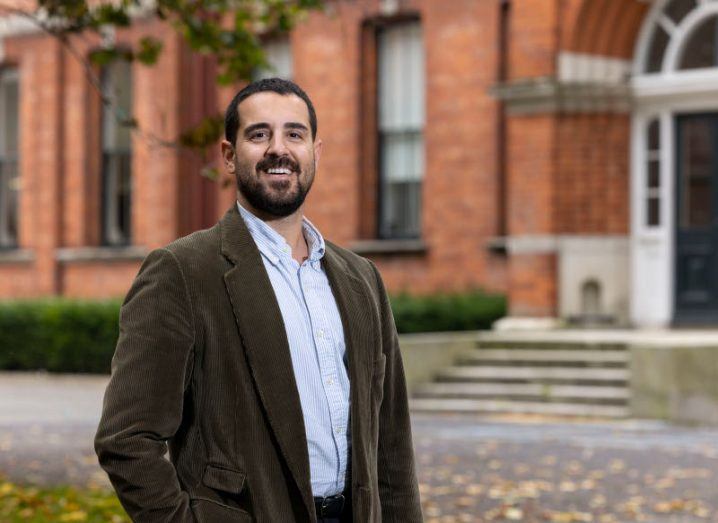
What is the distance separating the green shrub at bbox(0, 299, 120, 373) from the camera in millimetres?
22375

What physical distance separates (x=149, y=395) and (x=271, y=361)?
280mm

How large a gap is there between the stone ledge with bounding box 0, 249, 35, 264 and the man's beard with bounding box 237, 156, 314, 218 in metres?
23.9

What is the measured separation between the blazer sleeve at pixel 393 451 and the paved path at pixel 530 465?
529 centimetres

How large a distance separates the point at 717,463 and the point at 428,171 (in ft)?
32.8

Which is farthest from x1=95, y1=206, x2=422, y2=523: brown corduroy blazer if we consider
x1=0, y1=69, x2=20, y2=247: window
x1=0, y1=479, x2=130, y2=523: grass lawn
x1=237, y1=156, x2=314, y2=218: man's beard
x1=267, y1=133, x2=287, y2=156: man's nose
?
x1=0, y1=69, x2=20, y2=247: window

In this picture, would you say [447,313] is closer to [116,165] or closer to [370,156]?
[370,156]

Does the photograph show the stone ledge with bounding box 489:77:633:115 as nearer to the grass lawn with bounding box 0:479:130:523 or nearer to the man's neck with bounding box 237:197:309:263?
the grass lawn with bounding box 0:479:130:523

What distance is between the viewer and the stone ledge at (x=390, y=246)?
21.2 metres

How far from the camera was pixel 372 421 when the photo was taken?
3.71 meters

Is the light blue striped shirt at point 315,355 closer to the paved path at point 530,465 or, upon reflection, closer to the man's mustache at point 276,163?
the man's mustache at point 276,163

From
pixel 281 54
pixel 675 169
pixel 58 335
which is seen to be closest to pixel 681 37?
pixel 675 169

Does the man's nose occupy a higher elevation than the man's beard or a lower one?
higher

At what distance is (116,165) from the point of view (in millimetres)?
26375

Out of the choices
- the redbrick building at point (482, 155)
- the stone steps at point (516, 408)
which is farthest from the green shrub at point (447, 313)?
the stone steps at point (516, 408)
